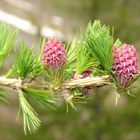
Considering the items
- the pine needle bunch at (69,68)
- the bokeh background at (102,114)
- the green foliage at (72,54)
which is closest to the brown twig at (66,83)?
the pine needle bunch at (69,68)

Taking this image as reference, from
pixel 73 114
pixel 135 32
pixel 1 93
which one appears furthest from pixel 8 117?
pixel 1 93

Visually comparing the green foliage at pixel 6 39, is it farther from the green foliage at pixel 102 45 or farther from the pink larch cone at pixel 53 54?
the green foliage at pixel 102 45

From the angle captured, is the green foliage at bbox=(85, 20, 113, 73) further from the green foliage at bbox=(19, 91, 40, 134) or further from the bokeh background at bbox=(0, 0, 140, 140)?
the bokeh background at bbox=(0, 0, 140, 140)

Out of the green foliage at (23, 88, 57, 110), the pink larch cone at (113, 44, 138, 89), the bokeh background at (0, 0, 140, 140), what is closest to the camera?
the pink larch cone at (113, 44, 138, 89)

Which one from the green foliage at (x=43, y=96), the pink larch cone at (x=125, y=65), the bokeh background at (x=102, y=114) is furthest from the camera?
the bokeh background at (x=102, y=114)

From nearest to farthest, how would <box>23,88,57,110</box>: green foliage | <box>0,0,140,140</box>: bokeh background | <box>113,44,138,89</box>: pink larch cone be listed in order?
<box>113,44,138,89</box>: pink larch cone, <box>23,88,57,110</box>: green foliage, <box>0,0,140,140</box>: bokeh background

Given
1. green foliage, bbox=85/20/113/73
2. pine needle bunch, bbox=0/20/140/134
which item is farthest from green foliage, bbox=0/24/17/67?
green foliage, bbox=85/20/113/73

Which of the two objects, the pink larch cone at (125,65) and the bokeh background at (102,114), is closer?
the pink larch cone at (125,65)

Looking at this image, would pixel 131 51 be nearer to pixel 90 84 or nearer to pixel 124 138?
pixel 90 84
